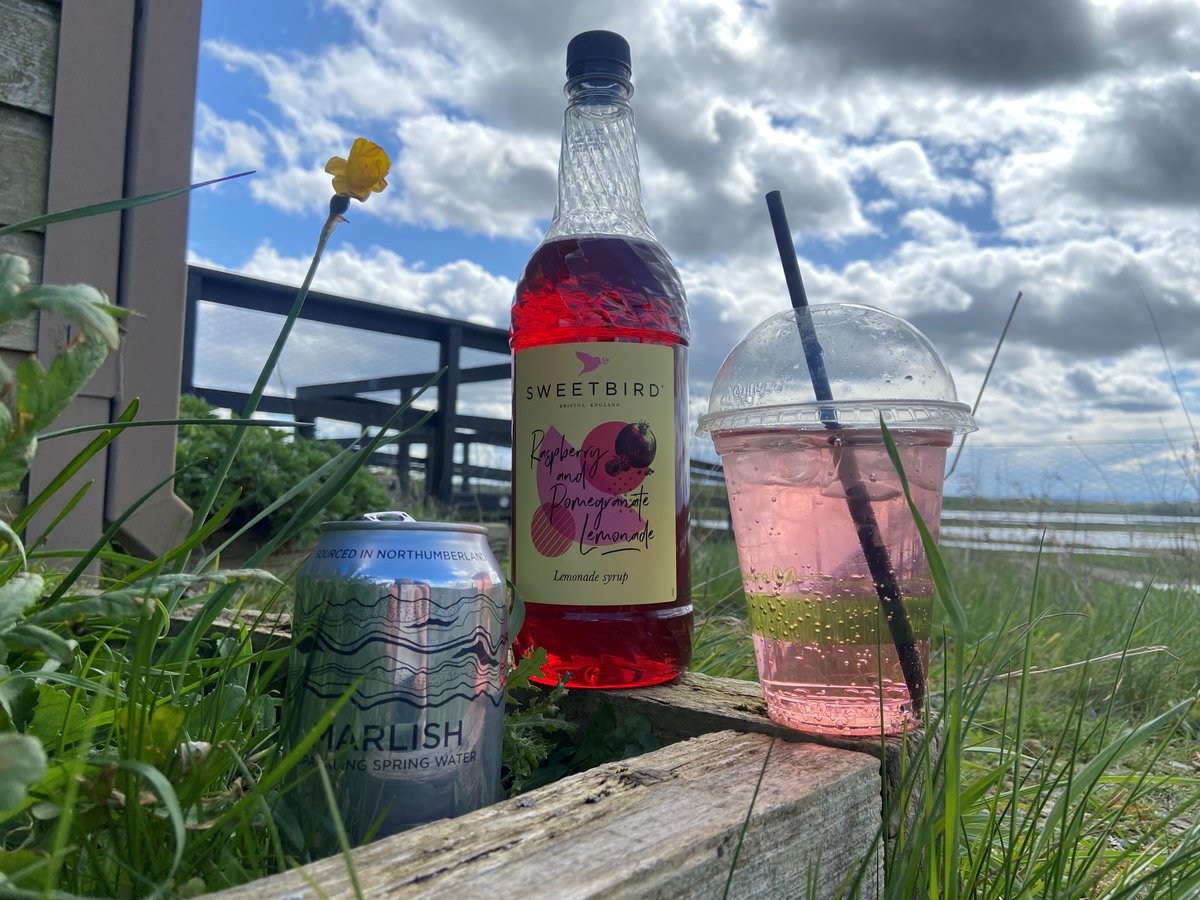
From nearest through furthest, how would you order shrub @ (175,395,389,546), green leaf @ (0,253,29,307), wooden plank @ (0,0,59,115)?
green leaf @ (0,253,29,307)
wooden plank @ (0,0,59,115)
shrub @ (175,395,389,546)

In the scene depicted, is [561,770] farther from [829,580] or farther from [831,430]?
[831,430]

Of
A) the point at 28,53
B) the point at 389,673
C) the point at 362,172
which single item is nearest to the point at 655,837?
the point at 389,673

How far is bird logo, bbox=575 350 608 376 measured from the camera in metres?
1.23

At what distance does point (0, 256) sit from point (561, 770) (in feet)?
2.93

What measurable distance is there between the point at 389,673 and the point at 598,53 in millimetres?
1016

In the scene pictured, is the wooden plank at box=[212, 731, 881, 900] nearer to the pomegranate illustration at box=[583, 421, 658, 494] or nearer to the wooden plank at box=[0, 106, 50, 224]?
the pomegranate illustration at box=[583, 421, 658, 494]

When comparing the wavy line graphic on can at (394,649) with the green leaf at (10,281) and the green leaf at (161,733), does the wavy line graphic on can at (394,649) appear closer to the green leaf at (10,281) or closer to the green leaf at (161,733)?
the green leaf at (161,733)

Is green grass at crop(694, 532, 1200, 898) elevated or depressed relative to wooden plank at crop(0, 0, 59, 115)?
depressed

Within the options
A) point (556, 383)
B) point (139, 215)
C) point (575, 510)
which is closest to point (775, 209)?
point (556, 383)

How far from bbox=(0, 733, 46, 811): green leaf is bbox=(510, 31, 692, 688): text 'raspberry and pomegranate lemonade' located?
0.75 metres

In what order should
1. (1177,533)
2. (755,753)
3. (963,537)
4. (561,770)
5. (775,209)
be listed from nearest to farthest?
(755,753) → (561,770) → (775,209) → (1177,533) → (963,537)

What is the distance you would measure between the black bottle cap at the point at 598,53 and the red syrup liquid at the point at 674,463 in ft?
0.88

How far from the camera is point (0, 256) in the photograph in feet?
2.35

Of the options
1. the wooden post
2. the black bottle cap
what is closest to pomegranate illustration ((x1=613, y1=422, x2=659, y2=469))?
the black bottle cap
